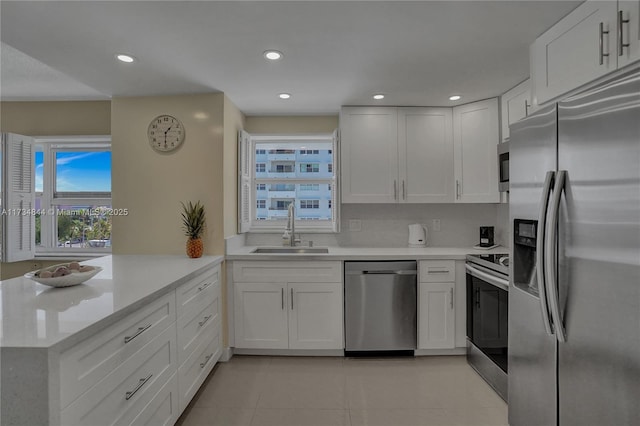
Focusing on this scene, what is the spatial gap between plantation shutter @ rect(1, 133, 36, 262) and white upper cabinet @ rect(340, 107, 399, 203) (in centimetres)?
333

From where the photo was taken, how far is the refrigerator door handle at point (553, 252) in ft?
4.63

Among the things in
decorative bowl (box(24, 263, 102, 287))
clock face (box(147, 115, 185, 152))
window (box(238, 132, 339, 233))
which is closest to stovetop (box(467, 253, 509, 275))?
window (box(238, 132, 339, 233))

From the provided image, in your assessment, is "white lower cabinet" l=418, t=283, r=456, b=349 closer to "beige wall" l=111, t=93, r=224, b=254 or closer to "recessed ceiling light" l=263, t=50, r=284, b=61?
"beige wall" l=111, t=93, r=224, b=254

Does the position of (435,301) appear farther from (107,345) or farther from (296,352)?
(107,345)

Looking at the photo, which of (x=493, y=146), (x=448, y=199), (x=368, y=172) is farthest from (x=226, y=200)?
(x=493, y=146)

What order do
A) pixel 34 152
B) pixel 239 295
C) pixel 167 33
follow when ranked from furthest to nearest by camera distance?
pixel 34 152, pixel 239 295, pixel 167 33

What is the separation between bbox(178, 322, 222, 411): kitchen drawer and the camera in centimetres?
203

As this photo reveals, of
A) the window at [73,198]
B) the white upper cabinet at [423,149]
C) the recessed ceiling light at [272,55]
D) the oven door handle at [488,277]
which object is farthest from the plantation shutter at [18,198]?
the oven door handle at [488,277]

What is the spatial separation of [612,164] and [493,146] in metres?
1.90

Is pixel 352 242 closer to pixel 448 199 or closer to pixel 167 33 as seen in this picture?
pixel 448 199

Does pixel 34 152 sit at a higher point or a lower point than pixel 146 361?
higher

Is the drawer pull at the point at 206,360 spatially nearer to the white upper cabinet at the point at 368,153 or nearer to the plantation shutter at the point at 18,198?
the white upper cabinet at the point at 368,153

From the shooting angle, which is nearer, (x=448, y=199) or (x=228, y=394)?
(x=228, y=394)

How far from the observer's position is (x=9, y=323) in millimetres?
1202
